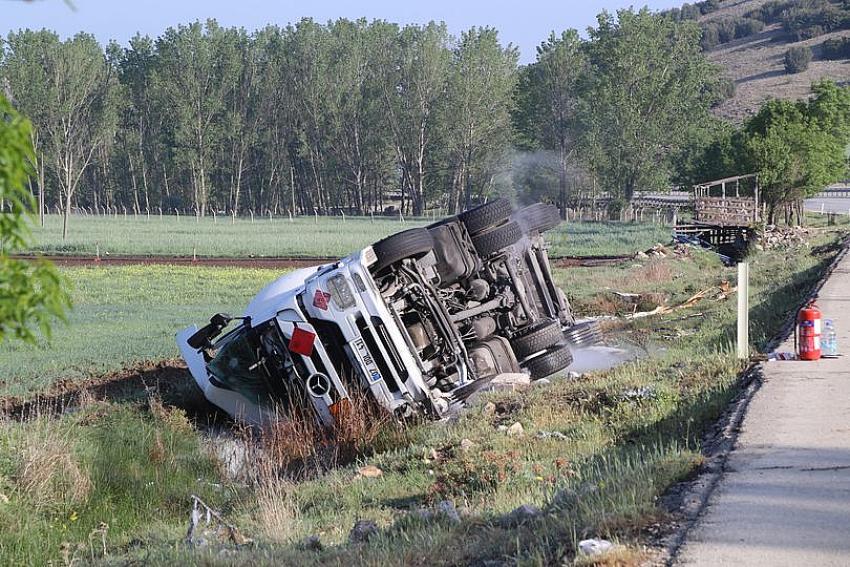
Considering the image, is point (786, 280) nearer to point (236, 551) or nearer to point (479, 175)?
point (236, 551)

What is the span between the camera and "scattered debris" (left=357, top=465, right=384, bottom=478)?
10034mm

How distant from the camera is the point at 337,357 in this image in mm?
12195

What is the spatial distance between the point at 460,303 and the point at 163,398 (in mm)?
4526

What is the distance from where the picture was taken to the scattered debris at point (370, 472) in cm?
1003

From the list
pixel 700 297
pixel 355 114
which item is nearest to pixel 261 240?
pixel 700 297

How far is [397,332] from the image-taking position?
469 inches

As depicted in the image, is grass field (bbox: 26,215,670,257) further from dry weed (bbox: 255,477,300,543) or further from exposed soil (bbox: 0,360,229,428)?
dry weed (bbox: 255,477,300,543)

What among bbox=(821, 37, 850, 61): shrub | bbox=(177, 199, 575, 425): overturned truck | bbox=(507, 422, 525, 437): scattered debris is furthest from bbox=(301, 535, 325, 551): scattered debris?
bbox=(821, 37, 850, 61): shrub

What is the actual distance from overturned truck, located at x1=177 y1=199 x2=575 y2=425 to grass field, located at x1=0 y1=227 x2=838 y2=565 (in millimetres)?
527

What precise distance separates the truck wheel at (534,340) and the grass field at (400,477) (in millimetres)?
552

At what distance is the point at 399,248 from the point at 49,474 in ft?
13.6

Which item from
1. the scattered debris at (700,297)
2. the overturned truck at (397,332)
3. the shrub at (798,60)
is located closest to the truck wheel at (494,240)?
the overturned truck at (397,332)

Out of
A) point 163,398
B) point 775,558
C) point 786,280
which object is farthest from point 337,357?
point 786,280

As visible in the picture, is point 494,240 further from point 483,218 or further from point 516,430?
point 516,430
